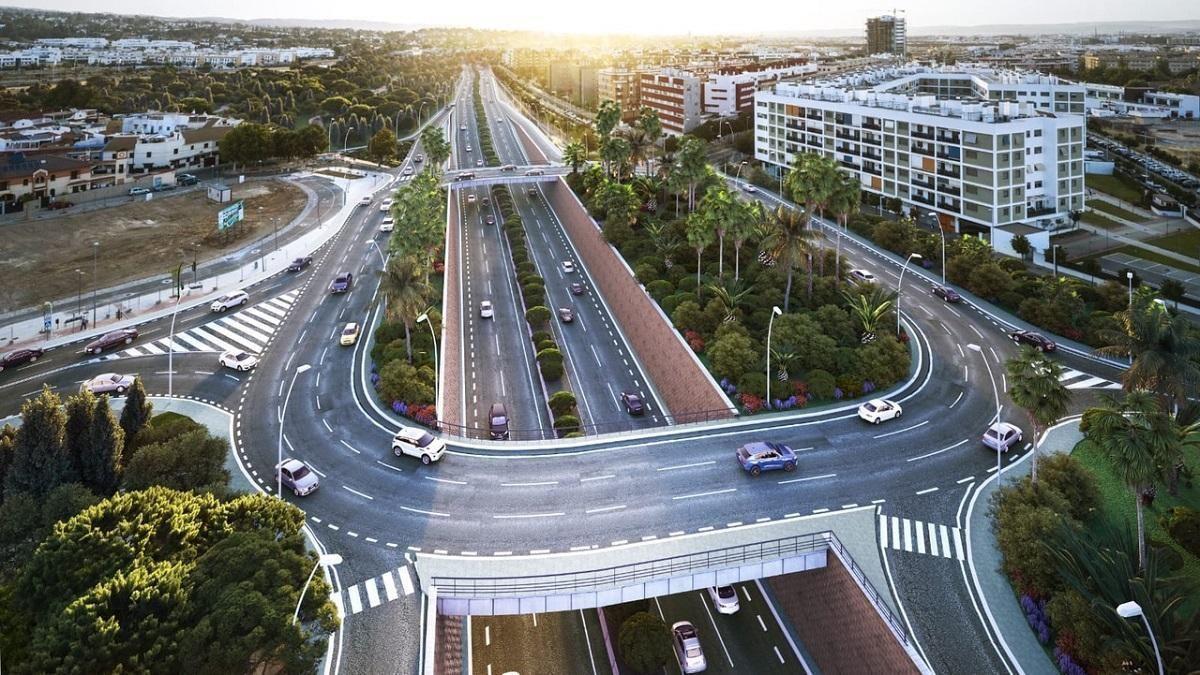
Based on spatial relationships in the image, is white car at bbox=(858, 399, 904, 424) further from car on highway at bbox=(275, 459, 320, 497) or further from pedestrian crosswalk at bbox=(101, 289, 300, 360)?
pedestrian crosswalk at bbox=(101, 289, 300, 360)

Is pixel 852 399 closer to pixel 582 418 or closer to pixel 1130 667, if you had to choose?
pixel 582 418

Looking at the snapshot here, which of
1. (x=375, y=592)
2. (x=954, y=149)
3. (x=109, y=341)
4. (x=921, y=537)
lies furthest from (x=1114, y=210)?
(x=109, y=341)

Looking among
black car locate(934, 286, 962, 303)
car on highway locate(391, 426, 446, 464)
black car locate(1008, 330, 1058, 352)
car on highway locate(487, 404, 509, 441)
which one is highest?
black car locate(934, 286, 962, 303)

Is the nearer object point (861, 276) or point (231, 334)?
point (231, 334)

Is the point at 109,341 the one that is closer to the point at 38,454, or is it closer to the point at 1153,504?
the point at 38,454

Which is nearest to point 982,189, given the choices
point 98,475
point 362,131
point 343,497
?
point 343,497

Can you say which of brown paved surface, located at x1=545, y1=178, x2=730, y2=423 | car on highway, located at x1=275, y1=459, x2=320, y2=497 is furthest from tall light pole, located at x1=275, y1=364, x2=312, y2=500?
brown paved surface, located at x1=545, y1=178, x2=730, y2=423
